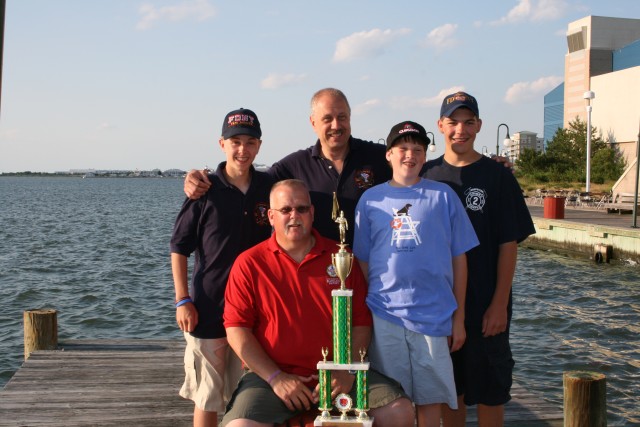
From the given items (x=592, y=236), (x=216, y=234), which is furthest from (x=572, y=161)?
(x=216, y=234)

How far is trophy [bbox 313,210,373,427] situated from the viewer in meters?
3.84

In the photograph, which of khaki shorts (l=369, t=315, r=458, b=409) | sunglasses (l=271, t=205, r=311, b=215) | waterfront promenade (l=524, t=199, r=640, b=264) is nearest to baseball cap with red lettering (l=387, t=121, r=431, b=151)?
sunglasses (l=271, t=205, r=311, b=215)

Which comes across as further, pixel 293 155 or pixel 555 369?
pixel 555 369

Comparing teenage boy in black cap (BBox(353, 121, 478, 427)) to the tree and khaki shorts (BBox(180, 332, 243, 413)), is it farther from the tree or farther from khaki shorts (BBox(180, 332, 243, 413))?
the tree

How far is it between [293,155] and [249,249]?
1047 millimetres

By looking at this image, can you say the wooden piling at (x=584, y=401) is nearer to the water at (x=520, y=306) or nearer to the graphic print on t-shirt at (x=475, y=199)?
the graphic print on t-shirt at (x=475, y=199)

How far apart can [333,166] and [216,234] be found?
990mm

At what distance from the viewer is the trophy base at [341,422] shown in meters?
3.79

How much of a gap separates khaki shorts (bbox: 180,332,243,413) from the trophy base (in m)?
1.12

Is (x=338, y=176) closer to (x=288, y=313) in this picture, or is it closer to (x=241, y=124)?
(x=241, y=124)

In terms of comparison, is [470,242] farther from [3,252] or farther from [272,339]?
[3,252]

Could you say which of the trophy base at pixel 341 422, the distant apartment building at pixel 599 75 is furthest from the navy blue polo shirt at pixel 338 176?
the distant apartment building at pixel 599 75

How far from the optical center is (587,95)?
4256 centimetres

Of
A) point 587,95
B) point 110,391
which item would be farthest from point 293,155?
point 587,95
